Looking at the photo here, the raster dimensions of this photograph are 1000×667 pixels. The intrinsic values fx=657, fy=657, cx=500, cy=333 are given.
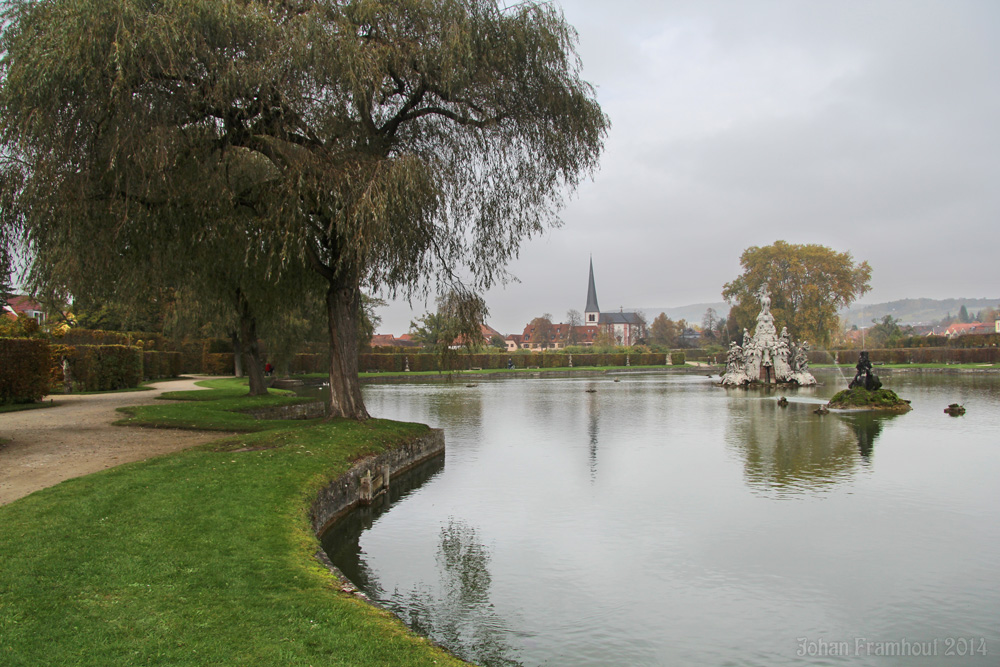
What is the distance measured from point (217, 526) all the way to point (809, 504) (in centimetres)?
913

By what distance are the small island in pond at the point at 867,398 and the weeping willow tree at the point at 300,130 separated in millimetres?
17195

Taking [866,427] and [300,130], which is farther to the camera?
[866,427]

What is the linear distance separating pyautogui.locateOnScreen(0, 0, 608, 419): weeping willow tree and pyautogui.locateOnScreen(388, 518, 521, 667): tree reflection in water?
613 cm

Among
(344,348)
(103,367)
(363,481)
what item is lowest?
(363,481)

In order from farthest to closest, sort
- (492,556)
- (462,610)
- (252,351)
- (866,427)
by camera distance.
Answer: (252,351)
(866,427)
(492,556)
(462,610)

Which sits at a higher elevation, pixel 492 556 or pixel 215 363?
pixel 215 363

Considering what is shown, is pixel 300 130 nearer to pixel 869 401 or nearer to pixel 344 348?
pixel 344 348

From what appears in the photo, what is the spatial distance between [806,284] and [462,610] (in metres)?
68.4

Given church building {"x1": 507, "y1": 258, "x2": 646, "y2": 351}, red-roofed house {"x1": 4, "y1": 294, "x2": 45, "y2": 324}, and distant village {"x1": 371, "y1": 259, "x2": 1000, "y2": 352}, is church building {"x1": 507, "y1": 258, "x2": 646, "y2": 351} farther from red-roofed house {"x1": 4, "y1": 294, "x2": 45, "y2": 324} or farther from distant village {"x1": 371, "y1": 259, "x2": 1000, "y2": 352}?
red-roofed house {"x1": 4, "y1": 294, "x2": 45, "y2": 324}

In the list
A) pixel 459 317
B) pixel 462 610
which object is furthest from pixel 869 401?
pixel 462 610

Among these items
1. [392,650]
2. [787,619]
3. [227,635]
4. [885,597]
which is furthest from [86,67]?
[885,597]

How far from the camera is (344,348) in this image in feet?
50.4

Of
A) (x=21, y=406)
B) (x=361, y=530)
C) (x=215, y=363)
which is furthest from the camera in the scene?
(x=215, y=363)

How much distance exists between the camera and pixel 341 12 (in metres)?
12.9
